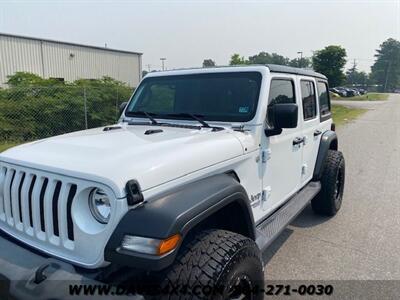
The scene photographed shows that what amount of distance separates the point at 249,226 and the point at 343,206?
133 inches

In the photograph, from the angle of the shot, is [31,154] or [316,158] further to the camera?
[316,158]

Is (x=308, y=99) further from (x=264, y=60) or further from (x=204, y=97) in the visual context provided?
(x=264, y=60)

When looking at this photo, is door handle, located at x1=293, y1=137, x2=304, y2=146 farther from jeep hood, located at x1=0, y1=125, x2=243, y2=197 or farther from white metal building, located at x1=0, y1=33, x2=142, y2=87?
white metal building, located at x1=0, y1=33, x2=142, y2=87

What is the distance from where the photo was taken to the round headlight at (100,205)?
1990mm

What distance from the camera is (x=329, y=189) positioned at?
188 inches

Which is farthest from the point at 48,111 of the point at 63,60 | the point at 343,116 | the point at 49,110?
the point at 343,116

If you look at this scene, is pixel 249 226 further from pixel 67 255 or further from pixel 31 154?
pixel 31 154

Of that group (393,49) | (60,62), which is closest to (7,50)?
(60,62)

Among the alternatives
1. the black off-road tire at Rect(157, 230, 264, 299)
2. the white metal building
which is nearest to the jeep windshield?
the black off-road tire at Rect(157, 230, 264, 299)

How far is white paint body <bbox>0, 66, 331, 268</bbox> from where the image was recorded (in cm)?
199

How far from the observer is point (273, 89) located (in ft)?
11.5

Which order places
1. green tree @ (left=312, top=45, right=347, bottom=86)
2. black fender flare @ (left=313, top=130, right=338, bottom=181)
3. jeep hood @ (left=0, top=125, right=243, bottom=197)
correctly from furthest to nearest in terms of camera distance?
green tree @ (left=312, top=45, right=347, bottom=86), black fender flare @ (left=313, top=130, right=338, bottom=181), jeep hood @ (left=0, top=125, right=243, bottom=197)

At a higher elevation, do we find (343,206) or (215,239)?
(215,239)

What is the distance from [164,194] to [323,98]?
396cm
